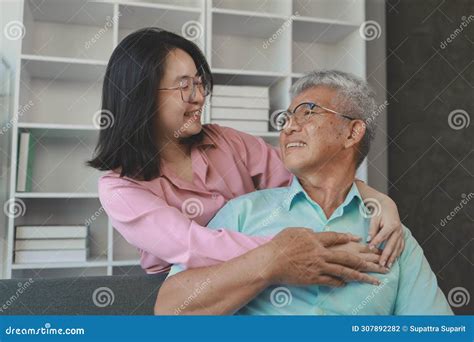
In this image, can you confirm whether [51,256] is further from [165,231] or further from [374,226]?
[374,226]

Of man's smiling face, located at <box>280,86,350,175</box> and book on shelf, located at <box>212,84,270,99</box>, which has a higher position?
book on shelf, located at <box>212,84,270,99</box>

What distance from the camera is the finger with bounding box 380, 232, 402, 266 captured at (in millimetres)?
1077

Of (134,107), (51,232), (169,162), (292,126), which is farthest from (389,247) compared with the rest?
(51,232)

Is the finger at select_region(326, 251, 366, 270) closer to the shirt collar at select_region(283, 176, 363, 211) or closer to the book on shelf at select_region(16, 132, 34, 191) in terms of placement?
the shirt collar at select_region(283, 176, 363, 211)

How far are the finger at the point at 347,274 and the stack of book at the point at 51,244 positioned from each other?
4.30 feet

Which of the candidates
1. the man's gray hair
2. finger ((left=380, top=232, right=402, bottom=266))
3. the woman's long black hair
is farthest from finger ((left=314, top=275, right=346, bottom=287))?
the woman's long black hair

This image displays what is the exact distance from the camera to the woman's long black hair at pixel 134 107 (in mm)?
1227

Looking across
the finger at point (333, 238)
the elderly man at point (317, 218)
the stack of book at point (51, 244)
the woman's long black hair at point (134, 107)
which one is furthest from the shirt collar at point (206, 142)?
the stack of book at point (51, 244)

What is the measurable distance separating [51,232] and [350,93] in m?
1.38

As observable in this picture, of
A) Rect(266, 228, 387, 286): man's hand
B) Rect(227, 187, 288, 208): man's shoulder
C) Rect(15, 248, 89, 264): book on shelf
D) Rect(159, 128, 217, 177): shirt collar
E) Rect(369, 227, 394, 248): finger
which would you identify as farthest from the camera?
Rect(15, 248, 89, 264): book on shelf

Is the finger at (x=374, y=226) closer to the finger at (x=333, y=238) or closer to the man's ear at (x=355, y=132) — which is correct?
the finger at (x=333, y=238)

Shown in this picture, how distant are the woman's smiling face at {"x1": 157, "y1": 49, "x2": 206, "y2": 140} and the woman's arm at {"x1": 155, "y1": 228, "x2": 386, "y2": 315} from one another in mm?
408

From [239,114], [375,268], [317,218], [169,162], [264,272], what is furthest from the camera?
[239,114]

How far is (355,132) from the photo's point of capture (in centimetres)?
125
